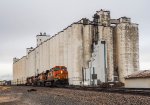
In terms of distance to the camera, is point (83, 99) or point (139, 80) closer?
point (83, 99)

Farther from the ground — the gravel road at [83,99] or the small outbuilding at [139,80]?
the small outbuilding at [139,80]

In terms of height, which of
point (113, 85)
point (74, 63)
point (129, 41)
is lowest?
point (113, 85)

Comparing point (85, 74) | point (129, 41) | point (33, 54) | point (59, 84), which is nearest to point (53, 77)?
point (59, 84)

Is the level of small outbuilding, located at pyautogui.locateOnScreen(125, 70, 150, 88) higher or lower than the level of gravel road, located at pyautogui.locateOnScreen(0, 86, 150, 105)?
higher

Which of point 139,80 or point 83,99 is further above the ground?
point 139,80

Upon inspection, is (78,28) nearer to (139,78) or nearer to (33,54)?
(139,78)

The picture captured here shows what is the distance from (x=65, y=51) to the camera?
5959 centimetres

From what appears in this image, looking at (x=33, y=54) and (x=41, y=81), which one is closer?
(x=41, y=81)

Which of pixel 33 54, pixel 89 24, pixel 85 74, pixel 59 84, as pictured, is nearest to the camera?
pixel 59 84

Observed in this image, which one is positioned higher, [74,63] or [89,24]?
[89,24]

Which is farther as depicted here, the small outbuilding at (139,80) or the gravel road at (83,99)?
the small outbuilding at (139,80)

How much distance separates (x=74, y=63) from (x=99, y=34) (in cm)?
825

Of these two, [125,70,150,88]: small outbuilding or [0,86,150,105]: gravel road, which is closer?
[0,86,150,105]: gravel road

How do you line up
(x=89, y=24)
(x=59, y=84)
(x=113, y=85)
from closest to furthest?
1. (x=113, y=85)
2. (x=59, y=84)
3. (x=89, y=24)
